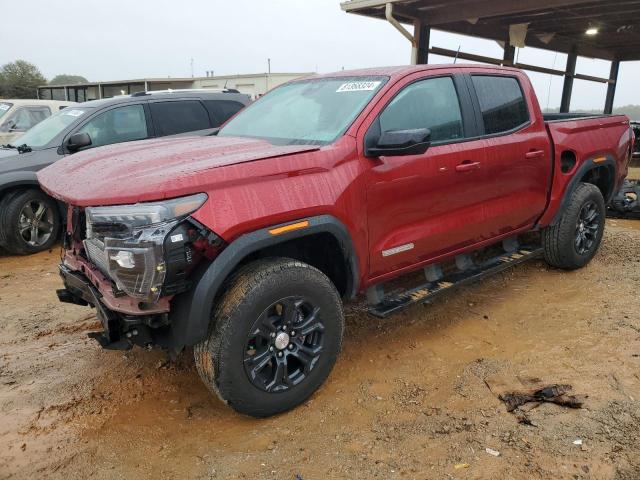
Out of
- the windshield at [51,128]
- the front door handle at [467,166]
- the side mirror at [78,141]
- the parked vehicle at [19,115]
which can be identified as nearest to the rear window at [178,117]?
the windshield at [51,128]

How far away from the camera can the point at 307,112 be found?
11.7ft

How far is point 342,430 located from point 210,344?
0.86m

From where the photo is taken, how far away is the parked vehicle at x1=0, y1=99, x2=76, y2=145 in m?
8.61

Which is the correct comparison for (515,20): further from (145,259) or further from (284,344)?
(145,259)

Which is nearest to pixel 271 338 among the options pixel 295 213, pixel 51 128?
pixel 295 213

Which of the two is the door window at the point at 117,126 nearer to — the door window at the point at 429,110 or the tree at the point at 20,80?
the door window at the point at 429,110

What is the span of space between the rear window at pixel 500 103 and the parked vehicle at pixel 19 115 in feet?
23.9

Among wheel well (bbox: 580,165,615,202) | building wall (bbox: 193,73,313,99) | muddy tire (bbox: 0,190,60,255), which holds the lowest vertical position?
muddy tire (bbox: 0,190,60,255)

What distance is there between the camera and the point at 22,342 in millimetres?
3898

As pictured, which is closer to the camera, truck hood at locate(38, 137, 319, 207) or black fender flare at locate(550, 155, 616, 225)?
truck hood at locate(38, 137, 319, 207)

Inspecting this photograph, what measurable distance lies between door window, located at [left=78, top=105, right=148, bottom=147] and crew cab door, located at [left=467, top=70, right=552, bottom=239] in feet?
14.9

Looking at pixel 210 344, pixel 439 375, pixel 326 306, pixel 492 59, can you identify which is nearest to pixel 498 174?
pixel 439 375

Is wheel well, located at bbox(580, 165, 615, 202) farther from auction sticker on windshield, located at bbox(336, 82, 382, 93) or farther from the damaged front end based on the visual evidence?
the damaged front end

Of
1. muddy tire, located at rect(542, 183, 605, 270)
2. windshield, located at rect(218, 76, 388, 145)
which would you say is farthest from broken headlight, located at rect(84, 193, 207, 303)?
muddy tire, located at rect(542, 183, 605, 270)
